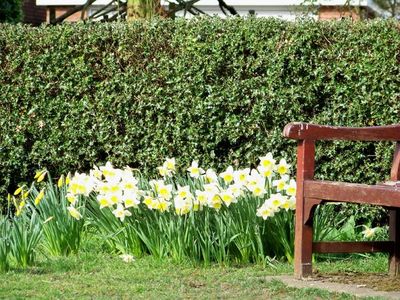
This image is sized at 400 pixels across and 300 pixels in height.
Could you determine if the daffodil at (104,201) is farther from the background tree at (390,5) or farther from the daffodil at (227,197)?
the background tree at (390,5)

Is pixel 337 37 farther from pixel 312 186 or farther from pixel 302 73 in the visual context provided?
pixel 312 186

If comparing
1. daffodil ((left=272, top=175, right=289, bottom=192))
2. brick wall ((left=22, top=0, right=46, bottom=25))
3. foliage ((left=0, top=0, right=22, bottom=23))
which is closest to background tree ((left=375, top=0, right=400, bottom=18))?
brick wall ((left=22, top=0, right=46, bottom=25))

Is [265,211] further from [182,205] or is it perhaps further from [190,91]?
[190,91]

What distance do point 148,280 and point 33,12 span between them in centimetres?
1591

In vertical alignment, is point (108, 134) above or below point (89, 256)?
above

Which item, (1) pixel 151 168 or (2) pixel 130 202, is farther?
(1) pixel 151 168

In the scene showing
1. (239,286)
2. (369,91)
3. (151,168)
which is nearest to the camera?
(239,286)

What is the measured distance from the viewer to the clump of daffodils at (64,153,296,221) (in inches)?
260

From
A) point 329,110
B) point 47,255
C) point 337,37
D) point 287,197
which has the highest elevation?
point 337,37

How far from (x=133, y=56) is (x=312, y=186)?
305cm

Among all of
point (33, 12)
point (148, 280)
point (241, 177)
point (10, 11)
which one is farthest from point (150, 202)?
point (33, 12)

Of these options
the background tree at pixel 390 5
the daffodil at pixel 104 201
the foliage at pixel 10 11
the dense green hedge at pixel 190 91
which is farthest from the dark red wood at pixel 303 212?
the background tree at pixel 390 5

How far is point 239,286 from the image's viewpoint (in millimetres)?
5848

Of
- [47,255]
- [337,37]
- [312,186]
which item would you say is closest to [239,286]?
[312,186]
